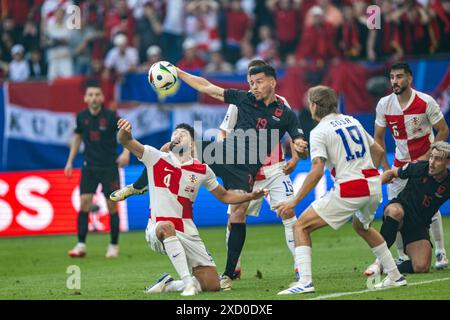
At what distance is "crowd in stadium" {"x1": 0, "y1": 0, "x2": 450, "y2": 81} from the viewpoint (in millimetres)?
22344

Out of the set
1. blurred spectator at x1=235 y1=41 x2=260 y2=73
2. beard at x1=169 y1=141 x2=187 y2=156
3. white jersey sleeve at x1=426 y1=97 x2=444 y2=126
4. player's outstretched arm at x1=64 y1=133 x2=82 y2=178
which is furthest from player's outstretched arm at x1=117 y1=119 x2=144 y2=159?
blurred spectator at x1=235 y1=41 x2=260 y2=73

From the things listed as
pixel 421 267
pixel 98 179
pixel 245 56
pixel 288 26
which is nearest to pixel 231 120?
pixel 421 267

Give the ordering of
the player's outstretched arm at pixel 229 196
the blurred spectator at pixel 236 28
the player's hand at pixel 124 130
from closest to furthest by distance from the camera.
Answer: the player's hand at pixel 124 130 < the player's outstretched arm at pixel 229 196 < the blurred spectator at pixel 236 28

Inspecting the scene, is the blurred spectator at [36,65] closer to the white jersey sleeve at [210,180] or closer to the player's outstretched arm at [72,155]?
the player's outstretched arm at [72,155]

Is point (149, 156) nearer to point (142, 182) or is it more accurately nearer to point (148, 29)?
point (142, 182)

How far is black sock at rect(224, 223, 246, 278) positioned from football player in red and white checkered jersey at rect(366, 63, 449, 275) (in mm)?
2085

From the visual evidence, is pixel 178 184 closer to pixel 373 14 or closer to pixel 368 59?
pixel 373 14

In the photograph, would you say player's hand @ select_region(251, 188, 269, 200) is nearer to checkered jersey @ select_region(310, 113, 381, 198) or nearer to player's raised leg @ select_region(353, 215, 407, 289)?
checkered jersey @ select_region(310, 113, 381, 198)

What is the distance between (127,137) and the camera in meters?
10.1

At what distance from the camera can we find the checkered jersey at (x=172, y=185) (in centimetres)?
1051

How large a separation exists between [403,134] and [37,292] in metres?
5.03

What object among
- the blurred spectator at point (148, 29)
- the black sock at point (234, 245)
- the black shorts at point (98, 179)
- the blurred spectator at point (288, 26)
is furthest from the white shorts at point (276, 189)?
the blurred spectator at point (148, 29)

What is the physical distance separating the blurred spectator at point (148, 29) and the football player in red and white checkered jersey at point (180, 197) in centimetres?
1327

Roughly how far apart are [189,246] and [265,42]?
528 inches
